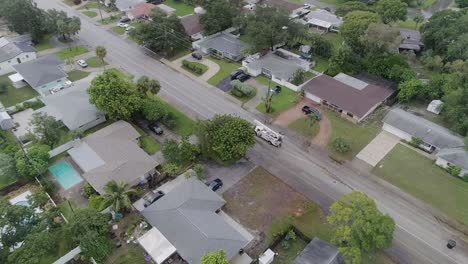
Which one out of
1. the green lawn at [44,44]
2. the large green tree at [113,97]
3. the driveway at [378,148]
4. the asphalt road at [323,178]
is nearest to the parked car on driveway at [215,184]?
the asphalt road at [323,178]

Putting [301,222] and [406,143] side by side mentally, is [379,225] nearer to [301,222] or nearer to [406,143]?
[301,222]

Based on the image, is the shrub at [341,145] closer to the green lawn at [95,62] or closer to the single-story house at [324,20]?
the single-story house at [324,20]

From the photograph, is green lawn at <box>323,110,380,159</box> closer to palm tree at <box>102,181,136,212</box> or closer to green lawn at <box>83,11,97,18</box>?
palm tree at <box>102,181,136,212</box>

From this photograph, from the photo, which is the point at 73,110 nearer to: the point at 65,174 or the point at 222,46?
the point at 65,174

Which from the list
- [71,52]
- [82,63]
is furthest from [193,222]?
[71,52]

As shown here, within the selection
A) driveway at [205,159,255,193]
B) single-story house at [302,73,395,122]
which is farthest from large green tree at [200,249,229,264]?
single-story house at [302,73,395,122]
